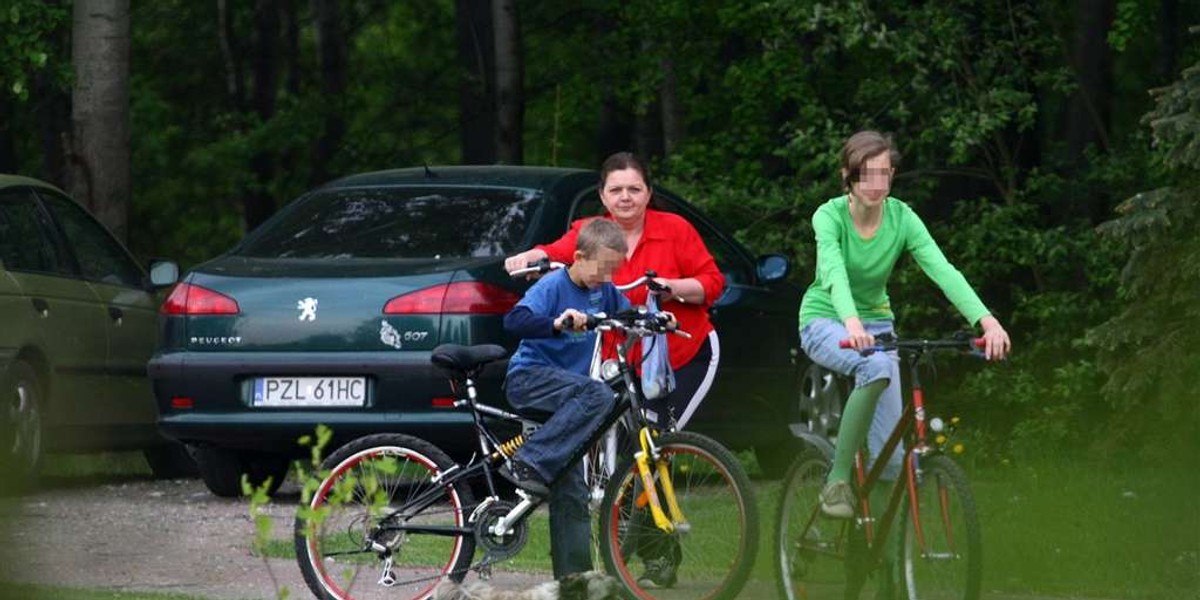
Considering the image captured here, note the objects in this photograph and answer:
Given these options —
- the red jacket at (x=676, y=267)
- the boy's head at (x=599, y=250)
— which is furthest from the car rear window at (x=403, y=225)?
the boy's head at (x=599, y=250)

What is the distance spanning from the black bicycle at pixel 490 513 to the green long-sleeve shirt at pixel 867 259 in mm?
526

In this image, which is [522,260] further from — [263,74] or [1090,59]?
[263,74]

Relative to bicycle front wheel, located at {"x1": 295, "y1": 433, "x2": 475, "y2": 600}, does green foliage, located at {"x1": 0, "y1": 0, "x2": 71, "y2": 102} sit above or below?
above

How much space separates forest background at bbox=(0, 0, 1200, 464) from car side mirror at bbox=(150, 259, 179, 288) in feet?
13.0

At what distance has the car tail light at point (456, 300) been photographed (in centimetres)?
1059

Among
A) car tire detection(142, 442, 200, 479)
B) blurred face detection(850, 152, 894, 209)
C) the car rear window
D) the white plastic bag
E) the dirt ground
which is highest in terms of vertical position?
blurred face detection(850, 152, 894, 209)

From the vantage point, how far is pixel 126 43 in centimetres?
1708

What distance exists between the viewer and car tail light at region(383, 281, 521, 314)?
10594mm

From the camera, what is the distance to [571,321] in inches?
285

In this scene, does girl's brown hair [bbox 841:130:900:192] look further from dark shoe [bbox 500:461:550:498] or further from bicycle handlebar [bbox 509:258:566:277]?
dark shoe [bbox 500:461:550:498]

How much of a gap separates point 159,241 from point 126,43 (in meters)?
19.3

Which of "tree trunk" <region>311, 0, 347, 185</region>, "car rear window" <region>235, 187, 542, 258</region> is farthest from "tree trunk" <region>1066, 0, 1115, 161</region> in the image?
"tree trunk" <region>311, 0, 347, 185</region>

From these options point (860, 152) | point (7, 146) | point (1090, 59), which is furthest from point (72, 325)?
point (7, 146)

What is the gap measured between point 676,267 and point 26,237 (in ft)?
15.7
